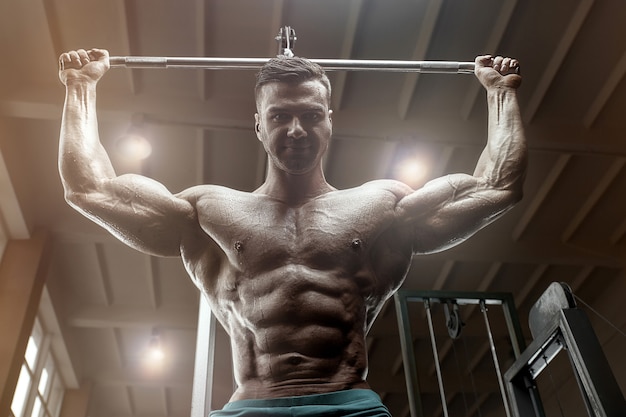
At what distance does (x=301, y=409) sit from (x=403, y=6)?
2.70m

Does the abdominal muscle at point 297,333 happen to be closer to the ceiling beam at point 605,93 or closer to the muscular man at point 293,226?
the muscular man at point 293,226

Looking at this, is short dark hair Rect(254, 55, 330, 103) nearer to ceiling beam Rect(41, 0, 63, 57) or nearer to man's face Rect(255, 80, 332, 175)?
man's face Rect(255, 80, 332, 175)

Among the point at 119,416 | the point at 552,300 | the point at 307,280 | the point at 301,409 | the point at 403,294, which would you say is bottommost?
the point at 301,409

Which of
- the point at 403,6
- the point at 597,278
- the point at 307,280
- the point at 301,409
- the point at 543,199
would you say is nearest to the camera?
the point at 301,409

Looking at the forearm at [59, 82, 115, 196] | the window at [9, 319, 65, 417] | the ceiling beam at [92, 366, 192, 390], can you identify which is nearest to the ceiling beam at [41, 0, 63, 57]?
the forearm at [59, 82, 115, 196]

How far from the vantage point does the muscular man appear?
106 cm

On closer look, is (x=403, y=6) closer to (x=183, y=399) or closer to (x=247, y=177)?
(x=247, y=177)

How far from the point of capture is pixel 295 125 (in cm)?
121

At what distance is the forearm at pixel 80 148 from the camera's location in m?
1.18

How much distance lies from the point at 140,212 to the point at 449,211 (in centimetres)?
60

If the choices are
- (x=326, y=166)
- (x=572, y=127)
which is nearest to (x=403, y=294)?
(x=326, y=166)

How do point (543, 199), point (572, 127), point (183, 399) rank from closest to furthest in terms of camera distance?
1. point (572, 127)
2. point (543, 199)
3. point (183, 399)

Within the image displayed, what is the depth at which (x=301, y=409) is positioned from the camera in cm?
96

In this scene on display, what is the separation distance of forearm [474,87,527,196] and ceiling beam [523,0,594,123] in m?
2.35
